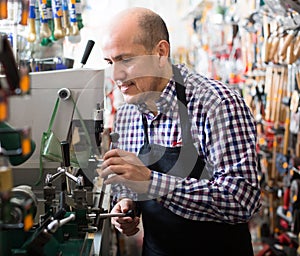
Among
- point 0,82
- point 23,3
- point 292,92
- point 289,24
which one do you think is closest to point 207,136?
point 23,3

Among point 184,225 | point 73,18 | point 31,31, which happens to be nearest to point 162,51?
point 184,225

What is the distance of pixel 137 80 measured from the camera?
1.66 meters

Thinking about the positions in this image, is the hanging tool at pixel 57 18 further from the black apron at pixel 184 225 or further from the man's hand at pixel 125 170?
the man's hand at pixel 125 170

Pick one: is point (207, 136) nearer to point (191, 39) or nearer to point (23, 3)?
point (23, 3)

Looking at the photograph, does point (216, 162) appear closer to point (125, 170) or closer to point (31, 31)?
point (125, 170)

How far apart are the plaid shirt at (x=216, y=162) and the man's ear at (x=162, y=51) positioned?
0.39 ft

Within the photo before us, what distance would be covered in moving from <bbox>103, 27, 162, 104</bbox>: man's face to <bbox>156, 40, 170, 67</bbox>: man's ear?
0.02 meters

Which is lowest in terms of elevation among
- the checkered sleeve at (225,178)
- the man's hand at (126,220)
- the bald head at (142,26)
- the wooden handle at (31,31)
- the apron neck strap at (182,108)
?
the man's hand at (126,220)

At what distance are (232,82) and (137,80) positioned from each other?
287 centimetres

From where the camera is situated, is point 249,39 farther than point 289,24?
Yes

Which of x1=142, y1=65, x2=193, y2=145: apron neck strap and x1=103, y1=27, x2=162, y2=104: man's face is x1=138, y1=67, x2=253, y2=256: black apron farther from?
x1=103, y1=27, x2=162, y2=104: man's face

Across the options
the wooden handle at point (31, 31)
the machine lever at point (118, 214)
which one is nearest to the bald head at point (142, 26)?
the machine lever at point (118, 214)

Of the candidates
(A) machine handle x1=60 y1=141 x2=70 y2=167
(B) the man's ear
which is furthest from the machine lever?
(B) the man's ear

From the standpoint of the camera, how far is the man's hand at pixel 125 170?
1.41m
